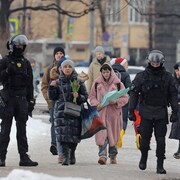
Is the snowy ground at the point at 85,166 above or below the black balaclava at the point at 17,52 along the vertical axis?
below

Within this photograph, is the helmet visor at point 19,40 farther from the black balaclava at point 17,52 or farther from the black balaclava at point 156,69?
the black balaclava at point 156,69

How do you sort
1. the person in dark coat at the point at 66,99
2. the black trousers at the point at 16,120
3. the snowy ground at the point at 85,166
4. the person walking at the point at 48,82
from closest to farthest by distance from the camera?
the snowy ground at the point at 85,166 → the black trousers at the point at 16,120 → the person in dark coat at the point at 66,99 → the person walking at the point at 48,82

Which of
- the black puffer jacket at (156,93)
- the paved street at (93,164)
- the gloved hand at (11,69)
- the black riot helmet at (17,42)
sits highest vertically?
the black riot helmet at (17,42)

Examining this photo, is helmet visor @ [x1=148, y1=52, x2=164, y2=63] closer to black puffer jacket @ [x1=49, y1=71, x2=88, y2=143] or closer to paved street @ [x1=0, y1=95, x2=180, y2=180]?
black puffer jacket @ [x1=49, y1=71, x2=88, y2=143]

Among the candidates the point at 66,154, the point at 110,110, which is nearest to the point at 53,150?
the point at 110,110

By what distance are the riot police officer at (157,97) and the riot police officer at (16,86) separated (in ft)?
5.06

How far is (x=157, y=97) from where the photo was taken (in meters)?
13.3

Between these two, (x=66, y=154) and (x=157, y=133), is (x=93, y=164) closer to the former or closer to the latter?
(x=66, y=154)

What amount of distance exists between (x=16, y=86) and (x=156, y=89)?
1953 millimetres

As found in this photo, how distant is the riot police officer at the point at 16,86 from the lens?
13445 millimetres

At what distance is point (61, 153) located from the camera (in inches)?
559

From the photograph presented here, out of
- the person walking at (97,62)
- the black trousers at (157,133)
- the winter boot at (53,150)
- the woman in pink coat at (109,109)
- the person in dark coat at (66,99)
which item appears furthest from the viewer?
the person walking at (97,62)

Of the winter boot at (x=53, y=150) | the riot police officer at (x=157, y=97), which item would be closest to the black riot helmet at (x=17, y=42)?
the riot police officer at (x=157, y=97)

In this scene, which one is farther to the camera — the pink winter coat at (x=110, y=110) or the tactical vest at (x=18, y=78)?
the pink winter coat at (x=110, y=110)
